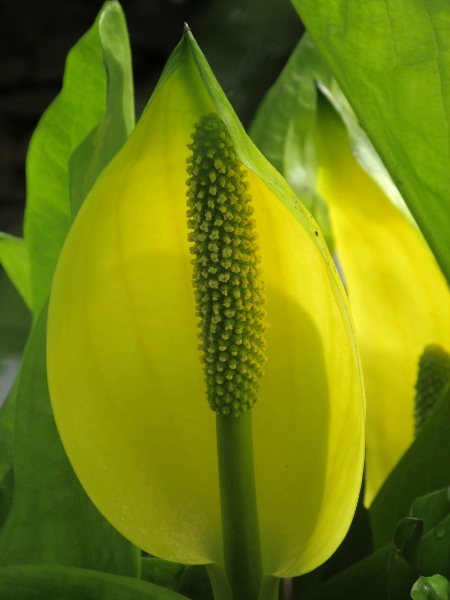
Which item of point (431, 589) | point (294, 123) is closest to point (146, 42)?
point (294, 123)

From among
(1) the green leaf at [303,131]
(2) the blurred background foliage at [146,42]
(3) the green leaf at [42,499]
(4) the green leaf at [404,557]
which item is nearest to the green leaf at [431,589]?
(4) the green leaf at [404,557]

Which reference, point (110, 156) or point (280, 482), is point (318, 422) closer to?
point (280, 482)

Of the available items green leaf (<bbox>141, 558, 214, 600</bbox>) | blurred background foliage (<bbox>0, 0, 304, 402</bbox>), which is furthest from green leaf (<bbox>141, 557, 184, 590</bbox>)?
blurred background foliage (<bbox>0, 0, 304, 402</bbox>)

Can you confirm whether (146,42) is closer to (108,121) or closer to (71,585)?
(108,121)

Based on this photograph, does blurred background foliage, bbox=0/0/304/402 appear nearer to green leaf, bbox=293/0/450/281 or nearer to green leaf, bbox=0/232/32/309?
green leaf, bbox=0/232/32/309

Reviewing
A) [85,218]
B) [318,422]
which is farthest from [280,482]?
[85,218]

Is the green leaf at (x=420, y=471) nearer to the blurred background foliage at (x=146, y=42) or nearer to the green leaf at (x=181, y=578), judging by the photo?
the green leaf at (x=181, y=578)
